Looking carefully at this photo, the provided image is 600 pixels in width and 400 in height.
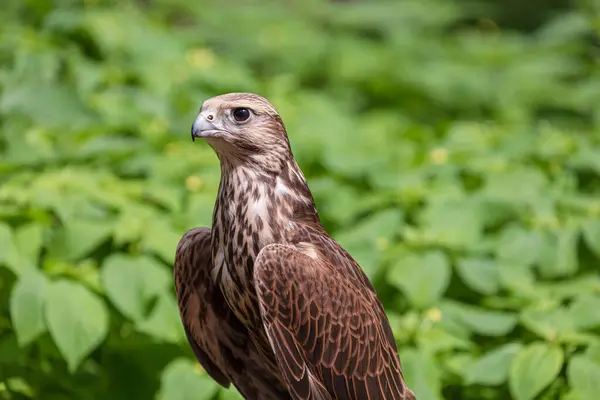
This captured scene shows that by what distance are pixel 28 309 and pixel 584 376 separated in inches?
77.3

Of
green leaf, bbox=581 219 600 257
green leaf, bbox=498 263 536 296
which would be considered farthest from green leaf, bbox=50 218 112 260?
green leaf, bbox=581 219 600 257

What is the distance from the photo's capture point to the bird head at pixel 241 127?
2854 mm

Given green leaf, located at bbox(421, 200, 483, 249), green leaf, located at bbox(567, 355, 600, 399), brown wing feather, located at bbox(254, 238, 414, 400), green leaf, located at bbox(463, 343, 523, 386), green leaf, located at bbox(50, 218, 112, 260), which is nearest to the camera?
brown wing feather, located at bbox(254, 238, 414, 400)

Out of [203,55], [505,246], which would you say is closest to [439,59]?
[203,55]

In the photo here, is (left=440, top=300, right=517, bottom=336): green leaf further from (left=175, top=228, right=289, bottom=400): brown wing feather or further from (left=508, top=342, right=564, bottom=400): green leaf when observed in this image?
(left=175, top=228, right=289, bottom=400): brown wing feather

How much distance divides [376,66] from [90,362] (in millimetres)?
4007

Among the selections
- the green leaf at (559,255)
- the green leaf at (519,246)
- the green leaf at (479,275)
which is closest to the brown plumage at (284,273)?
the green leaf at (479,275)

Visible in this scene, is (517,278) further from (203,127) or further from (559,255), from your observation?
(203,127)

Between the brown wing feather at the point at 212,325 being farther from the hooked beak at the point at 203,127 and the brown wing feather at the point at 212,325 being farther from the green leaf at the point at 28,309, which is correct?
the green leaf at the point at 28,309

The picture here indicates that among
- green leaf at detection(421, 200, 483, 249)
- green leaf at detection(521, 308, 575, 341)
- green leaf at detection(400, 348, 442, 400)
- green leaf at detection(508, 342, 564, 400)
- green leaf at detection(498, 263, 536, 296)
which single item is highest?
green leaf at detection(421, 200, 483, 249)

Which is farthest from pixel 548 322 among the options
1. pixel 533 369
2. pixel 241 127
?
pixel 241 127

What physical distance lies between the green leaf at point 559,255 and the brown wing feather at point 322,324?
1.69 meters

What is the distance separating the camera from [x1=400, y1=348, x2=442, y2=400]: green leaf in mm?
3689

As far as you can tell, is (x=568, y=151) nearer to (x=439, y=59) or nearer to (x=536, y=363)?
(x=536, y=363)
